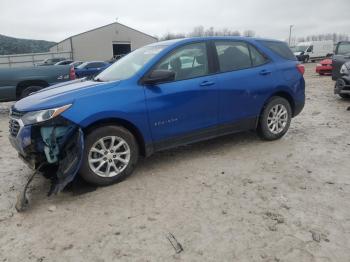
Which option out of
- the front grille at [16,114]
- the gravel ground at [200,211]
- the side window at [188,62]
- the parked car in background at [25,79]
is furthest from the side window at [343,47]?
the front grille at [16,114]

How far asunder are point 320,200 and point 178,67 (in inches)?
94.0

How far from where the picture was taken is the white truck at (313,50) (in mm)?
34344

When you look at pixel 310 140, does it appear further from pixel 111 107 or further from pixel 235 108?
pixel 111 107

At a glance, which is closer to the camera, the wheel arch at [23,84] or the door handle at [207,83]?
the door handle at [207,83]

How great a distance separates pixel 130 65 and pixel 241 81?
163cm

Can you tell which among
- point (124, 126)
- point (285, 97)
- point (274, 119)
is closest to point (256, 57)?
point (285, 97)

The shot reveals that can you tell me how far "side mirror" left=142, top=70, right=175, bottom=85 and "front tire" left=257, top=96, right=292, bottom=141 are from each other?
1.94 m

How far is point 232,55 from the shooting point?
202 inches

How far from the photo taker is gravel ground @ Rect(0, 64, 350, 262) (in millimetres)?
2861

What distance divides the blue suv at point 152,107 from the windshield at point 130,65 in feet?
0.07

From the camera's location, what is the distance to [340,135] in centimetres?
593

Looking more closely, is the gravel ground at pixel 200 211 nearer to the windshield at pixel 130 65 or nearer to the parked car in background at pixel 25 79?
the windshield at pixel 130 65

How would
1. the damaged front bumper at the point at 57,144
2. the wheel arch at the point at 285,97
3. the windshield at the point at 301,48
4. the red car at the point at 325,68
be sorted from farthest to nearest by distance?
1. the windshield at the point at 301,48
2. the red car at the point at 325,68
3. the wheel arch at the point at 285,97
4. the damaged front bumper at the point at 57,144

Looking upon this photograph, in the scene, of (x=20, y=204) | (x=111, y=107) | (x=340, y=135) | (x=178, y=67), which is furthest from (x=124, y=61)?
(x=340, y=135)
